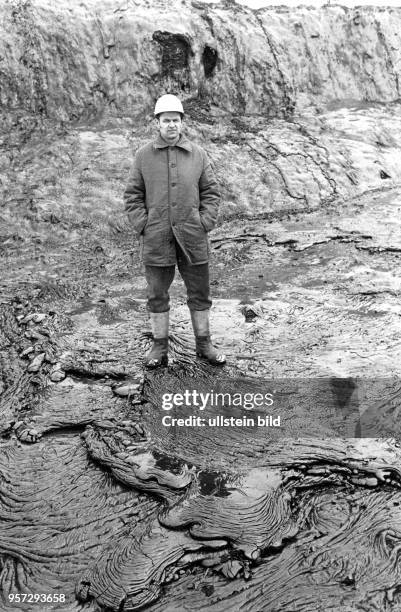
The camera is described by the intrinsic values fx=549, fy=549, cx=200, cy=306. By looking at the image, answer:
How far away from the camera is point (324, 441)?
152 inches

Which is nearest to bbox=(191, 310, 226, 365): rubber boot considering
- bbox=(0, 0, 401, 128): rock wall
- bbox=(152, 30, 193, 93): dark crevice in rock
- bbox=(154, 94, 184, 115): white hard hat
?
bbox=(154, 94, 184, 115): white hard hat

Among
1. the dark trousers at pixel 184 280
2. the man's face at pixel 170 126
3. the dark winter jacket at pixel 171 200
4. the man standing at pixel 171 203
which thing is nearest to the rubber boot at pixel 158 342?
the dark trousers at pixel 184 280

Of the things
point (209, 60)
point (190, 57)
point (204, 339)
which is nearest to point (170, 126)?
point (204, 339)

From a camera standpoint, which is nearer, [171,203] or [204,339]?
[171,203]

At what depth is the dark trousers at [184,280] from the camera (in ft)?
15.3

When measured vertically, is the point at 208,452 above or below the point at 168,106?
below

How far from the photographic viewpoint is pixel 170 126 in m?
4.27

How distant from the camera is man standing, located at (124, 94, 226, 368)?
4.37 meters

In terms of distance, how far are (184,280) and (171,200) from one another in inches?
28.2

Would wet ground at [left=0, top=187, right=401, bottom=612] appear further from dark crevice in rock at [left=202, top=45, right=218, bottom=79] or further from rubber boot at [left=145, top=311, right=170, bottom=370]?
dark crevice in rock at [left=202, top=45, right=218, bottom=79]

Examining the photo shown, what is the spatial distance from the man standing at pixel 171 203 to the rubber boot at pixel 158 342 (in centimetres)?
21

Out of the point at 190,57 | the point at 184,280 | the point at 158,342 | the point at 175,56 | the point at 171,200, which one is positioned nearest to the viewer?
the point at 171,200

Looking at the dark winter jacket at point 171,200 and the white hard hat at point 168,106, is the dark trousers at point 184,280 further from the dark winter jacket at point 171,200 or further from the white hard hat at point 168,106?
the white hard hat at point 168,106

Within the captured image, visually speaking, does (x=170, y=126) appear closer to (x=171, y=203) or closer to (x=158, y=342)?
(x=171, y=203)
